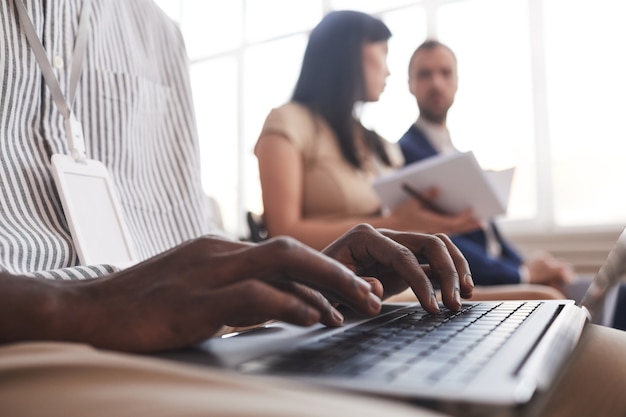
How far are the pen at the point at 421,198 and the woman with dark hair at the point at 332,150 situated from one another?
0.6 inches

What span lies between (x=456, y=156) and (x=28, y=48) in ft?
3.19

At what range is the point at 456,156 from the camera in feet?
4.58

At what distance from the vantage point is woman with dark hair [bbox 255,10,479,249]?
164 cm

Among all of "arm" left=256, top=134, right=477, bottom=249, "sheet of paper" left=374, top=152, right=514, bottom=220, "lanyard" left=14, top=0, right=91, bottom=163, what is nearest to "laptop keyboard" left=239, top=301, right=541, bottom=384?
"lanyard" left=14, top=0, right=91, bottom=163

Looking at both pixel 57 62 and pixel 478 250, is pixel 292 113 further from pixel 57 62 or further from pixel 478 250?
pixel 57 62

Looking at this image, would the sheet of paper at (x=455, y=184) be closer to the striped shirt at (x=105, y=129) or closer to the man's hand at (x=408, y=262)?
the striped shirt at (x=105, y=129)

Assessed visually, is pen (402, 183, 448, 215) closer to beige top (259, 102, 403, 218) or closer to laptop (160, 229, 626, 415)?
beige top (259, 102, 403, 218)

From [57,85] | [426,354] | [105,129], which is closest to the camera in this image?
[426,354]

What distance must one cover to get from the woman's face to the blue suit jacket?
0.26 meters

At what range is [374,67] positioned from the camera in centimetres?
201

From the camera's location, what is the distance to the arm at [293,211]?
159cm

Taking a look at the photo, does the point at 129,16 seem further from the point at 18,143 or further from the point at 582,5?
the point at 582,5

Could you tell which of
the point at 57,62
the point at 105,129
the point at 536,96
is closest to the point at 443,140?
the point at 536,96

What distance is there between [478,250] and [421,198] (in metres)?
0.44
